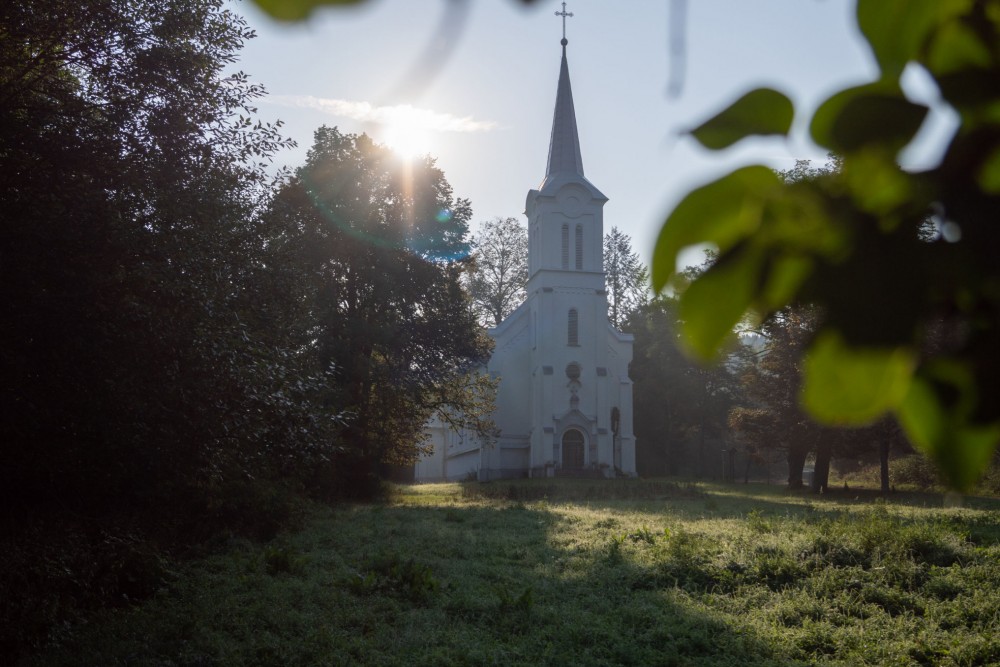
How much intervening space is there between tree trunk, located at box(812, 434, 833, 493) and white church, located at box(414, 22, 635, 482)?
10.3 metres

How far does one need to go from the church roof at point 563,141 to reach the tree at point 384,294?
1374cm

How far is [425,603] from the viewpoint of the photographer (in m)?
8.56

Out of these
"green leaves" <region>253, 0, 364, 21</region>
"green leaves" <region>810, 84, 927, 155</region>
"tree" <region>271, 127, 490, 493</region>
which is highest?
"tree" <region>271, 127, 490, 493</region>

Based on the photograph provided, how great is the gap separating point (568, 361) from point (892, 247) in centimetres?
3523

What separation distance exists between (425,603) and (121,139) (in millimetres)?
5324

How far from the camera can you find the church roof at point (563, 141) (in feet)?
123

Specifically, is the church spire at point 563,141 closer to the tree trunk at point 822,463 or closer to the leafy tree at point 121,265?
the tree trunk at point 822,463

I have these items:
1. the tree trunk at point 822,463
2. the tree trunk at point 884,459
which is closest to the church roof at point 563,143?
the tree trunk at point 822,463

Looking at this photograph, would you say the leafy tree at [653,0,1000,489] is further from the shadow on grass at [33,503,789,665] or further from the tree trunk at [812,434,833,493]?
the tree trunk at [812,434,833,493]

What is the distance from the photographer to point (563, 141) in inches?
1490

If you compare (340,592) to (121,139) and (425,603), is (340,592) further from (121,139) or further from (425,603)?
(121,139)

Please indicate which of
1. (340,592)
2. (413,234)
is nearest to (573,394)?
(413,234)

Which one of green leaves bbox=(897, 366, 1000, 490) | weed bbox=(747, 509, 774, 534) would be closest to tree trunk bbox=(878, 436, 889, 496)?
weed bbox=(747, 509, 774, 534)

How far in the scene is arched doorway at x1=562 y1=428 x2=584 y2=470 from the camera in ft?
115
